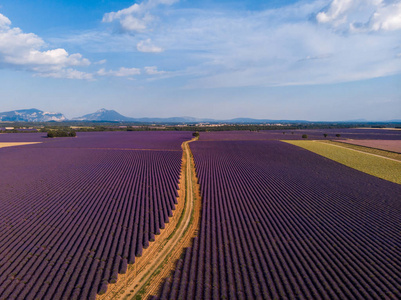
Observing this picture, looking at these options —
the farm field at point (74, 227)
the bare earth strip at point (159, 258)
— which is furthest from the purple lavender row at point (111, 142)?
the bare earth strip at point (159, 258)

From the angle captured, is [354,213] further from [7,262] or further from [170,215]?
[7,262]

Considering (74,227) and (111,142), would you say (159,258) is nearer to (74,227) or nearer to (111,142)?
(74,227)

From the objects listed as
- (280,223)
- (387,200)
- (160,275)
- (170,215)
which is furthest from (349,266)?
(387,200)

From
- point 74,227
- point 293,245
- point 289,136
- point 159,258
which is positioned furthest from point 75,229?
point 289,136

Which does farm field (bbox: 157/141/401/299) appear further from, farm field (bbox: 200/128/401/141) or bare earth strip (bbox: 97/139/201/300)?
farm field (bbox: 200/128/401/141)

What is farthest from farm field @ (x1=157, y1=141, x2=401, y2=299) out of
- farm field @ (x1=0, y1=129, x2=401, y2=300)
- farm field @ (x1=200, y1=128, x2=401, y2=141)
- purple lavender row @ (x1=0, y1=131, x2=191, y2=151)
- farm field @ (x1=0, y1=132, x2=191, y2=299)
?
A: farm field @ (x1=200, y1=128, x2=401, y2=141)
